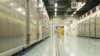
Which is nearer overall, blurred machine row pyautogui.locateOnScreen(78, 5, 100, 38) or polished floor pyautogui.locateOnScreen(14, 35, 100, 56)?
polished floor pyautogui.locateOnScreen(14, 35, 100, 56)

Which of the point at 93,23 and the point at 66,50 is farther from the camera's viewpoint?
the point at 93,23

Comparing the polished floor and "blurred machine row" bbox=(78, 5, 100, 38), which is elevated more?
"blurred machine row" bbox=(78, 5, 100, 38)

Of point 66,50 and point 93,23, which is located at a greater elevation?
point 93,23

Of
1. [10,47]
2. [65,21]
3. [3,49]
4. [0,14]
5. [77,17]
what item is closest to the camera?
[0,14]

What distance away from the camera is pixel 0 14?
3020 millimetres

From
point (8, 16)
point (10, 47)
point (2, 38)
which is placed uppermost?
point (8, 16)

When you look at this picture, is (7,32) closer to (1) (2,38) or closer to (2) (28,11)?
(1) (2,38)

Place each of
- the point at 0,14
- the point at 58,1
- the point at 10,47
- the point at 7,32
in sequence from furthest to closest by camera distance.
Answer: the point at 58,1, the point at 10,47, the point at 7,32, the point at 0,14

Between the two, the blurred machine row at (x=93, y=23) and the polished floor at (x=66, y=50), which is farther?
the blurred machine row at (x=93, y=23)

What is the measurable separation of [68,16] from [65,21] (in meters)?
1.87

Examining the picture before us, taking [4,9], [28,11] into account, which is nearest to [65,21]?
[28,11]

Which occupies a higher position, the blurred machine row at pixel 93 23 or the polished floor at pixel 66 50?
the blurred machine row at pixel 93 23

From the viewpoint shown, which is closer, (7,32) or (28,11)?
(7,32)

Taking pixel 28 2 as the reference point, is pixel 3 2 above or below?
below
